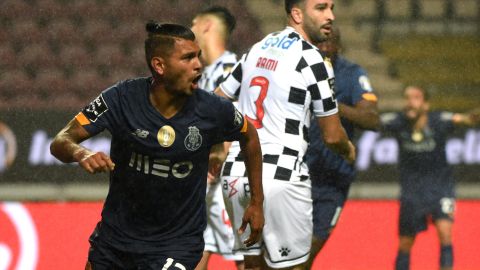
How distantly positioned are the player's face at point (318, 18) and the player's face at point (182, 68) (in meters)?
1.11

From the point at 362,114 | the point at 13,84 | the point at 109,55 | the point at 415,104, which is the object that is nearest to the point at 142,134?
the point at 362,114

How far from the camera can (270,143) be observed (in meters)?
5.15

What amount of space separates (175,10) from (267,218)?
1058 centimetres

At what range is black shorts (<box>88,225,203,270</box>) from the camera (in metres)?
4.36

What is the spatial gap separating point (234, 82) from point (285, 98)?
43cm

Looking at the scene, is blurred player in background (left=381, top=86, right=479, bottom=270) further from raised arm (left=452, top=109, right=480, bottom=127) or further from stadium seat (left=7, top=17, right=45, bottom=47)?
stadium seat (left=7, top=17, right=45, bottom=47)

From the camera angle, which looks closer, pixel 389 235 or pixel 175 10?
pixel 389 235

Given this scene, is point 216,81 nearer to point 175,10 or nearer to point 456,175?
point 456,175

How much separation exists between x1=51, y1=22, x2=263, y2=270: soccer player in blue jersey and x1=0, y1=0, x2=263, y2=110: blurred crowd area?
9.99 metres

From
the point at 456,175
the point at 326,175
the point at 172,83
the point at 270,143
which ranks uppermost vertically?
the point at 172,83

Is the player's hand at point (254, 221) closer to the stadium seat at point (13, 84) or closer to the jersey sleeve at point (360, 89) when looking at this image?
the jersey sleeve at point (360, 89)

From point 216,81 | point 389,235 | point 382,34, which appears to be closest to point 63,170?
point 389,235

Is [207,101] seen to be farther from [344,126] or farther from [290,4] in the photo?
[344,126]

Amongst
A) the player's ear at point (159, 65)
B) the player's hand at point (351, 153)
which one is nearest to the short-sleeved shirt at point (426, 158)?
the player's hand at point (351, 153)
